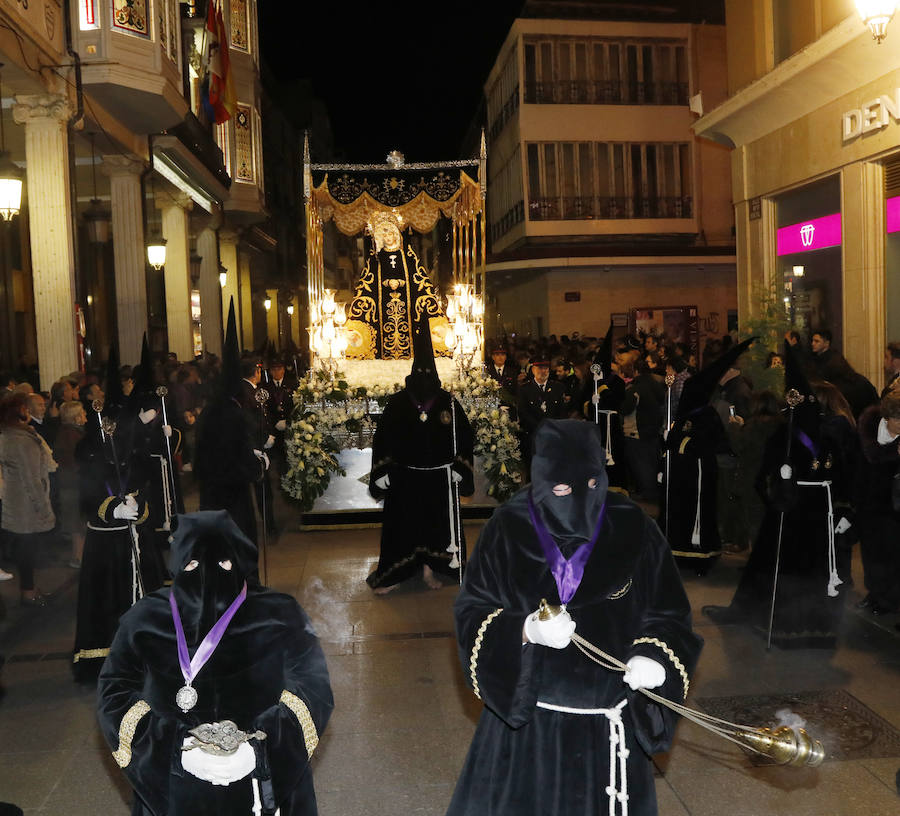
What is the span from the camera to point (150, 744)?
10.7 feet

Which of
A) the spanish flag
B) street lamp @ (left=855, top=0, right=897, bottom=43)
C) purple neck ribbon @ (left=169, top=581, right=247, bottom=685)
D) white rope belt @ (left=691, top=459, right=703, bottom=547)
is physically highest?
the spanish flag

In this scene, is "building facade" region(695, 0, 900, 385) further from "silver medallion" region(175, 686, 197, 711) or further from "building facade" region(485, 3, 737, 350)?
"building facade" region(485, 3, 737, 350)

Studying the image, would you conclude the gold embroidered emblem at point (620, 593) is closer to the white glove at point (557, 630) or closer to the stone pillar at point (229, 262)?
the white glove at point (557, 630)

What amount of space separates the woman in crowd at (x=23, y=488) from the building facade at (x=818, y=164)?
8.16 meters

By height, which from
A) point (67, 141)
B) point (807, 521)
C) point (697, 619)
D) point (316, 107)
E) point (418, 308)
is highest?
point (316, 107)

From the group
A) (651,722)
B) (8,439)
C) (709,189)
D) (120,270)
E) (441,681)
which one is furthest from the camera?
(709,189)

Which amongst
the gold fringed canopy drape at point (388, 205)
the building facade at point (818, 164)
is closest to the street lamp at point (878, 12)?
the building facade at point (818, 164)

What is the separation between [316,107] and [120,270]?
5199cm

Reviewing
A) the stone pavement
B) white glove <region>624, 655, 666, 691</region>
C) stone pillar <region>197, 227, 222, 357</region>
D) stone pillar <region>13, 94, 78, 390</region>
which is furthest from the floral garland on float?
stone pillar <region>197, 227, 222, 357</region>

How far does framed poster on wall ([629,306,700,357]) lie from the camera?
22719mm

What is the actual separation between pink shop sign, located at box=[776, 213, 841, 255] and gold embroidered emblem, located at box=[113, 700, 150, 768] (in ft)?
45.0

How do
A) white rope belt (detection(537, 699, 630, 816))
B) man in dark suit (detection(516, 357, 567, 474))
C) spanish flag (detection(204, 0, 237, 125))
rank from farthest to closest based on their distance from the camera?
spanish flag (detection(204, 0, 237, 125)) → man in dark suit (detection(516, 357, 567, 474)) → white rope belt (detection(537, 699, 630, 816))

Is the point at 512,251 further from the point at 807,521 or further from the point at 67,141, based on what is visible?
the point at 807,521

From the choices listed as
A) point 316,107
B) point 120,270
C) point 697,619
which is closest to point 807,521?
point 697,619
